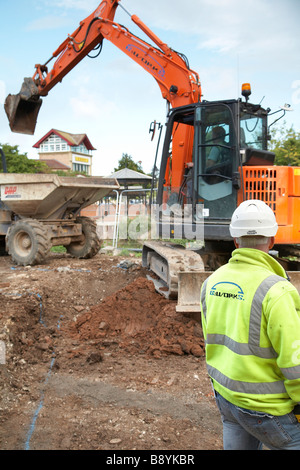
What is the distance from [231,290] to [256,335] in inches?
9.8

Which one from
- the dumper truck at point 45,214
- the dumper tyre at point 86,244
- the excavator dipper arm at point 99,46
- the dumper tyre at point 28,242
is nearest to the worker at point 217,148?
the excavator dipper arm at point 99,46

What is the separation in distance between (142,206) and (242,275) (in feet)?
54.6

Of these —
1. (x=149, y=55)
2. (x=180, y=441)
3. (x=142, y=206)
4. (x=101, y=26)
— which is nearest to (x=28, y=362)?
(x=180, y=441)

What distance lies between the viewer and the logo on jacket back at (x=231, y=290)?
207cm

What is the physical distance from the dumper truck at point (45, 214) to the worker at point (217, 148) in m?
4.22

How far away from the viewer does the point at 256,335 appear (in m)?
1.98

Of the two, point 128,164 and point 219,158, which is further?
point 128,164

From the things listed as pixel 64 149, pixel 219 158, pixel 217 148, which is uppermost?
pixel 64 149

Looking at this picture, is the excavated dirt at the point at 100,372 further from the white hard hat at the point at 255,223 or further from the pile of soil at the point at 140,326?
the white hard hat at the point at 255,223

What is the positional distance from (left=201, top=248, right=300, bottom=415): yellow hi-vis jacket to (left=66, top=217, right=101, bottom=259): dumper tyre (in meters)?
8.60

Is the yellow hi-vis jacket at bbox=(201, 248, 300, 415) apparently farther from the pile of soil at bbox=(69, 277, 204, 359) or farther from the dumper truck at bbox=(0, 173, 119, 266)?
the dumper truck at bbox=(0, 173, 119, 266)

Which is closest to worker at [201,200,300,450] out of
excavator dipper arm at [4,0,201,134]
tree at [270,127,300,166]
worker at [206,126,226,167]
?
worker at [206,126,226,167]

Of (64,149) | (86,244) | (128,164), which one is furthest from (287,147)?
(64,149)

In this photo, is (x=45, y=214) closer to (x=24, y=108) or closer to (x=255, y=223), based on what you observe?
(x=24, y=108)
